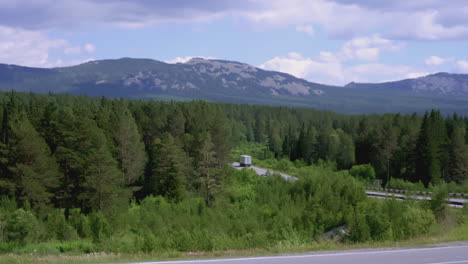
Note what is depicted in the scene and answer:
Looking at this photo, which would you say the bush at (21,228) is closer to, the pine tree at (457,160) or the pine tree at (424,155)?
the pine tree at (424,155)

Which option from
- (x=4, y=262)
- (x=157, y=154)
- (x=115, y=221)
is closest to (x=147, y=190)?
(x=157, y=154)

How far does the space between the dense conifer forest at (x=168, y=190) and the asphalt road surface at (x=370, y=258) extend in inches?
109

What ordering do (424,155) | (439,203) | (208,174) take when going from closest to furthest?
1. (439,203)
2. (208,174)
3. (424,155)

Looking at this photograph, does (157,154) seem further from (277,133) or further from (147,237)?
(277,133)

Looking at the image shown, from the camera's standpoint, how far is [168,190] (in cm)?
5138

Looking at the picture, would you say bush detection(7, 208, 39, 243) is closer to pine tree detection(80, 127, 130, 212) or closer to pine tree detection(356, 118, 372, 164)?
pine tree detection(80, 127, 130, 212)

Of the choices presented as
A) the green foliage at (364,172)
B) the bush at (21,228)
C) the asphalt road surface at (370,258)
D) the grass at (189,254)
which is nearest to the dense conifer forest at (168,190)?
the bush at (21,228)

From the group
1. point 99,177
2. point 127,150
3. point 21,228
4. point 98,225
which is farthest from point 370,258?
point 127,150

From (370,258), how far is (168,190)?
37.6 m

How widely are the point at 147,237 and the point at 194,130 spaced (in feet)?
158

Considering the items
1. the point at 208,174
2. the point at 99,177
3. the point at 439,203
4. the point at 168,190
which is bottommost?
the point at 168,190

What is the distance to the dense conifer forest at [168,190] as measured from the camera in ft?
69.3

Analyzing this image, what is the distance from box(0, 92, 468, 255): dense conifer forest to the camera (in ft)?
69.3

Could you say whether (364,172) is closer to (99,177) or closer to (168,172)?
(168,172)
